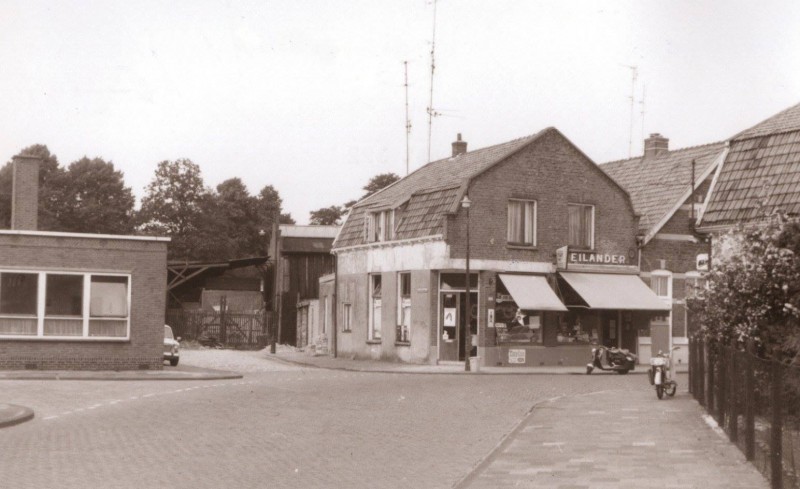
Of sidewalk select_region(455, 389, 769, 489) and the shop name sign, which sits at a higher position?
the shop name sign

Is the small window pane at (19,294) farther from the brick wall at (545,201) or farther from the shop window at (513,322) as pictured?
the shop window at (513,322)

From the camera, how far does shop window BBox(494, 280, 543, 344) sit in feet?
128

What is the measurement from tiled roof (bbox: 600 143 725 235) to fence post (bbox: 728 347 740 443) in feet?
94.3

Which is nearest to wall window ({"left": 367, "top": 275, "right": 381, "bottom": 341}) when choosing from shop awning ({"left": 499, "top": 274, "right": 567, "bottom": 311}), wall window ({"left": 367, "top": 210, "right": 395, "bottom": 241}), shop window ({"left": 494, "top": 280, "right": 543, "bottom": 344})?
wall window ({"left": 367, "top": 210, "right": 395, "bottom": 241})

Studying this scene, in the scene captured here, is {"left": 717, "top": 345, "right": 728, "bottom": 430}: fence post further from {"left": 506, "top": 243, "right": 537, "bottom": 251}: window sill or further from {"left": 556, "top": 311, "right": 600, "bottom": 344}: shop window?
{"left": 556, "top": 311, "right": 600, "bottom": 344}: shop window

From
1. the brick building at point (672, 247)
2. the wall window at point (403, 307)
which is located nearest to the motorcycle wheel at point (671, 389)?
Answer: the wall window at point (403, 307)

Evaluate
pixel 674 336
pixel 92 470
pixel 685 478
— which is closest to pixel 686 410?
pixel 685 478

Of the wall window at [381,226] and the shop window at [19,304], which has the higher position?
the wall window at [381,226]

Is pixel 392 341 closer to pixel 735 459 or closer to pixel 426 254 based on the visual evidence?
pixel 426 254

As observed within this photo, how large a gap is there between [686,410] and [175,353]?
2178cm

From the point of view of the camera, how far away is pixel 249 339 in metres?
55.2

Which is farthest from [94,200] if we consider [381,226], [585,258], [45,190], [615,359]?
[615,359]

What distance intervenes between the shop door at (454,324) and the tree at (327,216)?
55939mm

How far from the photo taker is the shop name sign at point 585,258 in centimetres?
4028
